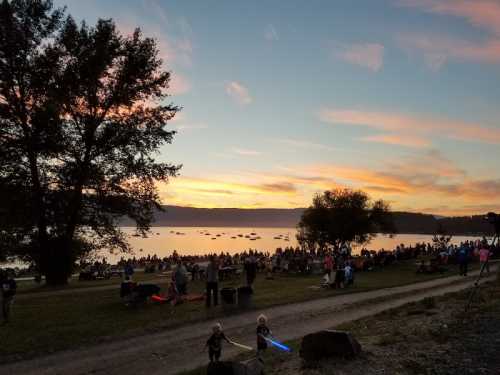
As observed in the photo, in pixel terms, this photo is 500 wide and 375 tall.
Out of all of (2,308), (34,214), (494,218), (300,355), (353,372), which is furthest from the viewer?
(34,214)

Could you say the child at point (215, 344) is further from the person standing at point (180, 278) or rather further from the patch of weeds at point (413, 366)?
the person standing at point (180, 278)

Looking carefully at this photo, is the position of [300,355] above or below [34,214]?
below

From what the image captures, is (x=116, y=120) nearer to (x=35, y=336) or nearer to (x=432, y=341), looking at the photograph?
(x=35, y=336)

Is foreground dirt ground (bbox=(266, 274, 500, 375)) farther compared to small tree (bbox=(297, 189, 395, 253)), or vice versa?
small tree (bbox=(297, 189, 395, 253))

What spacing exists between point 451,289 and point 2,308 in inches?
961

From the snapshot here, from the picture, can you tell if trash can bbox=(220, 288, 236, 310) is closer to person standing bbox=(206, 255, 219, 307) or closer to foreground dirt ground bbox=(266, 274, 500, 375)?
person standing bbox=(206, 255, 219, 307)

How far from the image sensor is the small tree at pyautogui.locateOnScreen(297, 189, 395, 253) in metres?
71.6

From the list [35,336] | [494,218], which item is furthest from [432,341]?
[35,336]

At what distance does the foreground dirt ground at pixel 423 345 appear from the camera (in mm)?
10312

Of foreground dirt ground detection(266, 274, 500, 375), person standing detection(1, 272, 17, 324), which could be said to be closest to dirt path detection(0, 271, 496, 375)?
foreground dirt ground detection(266, 274, 500, 375)

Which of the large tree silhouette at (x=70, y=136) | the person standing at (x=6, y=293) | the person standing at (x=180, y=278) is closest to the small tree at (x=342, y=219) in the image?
the large tree silhouette at (x=70, y=136)

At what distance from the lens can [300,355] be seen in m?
11.7

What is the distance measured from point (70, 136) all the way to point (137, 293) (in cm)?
1479

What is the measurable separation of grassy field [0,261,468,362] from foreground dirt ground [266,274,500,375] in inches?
280
